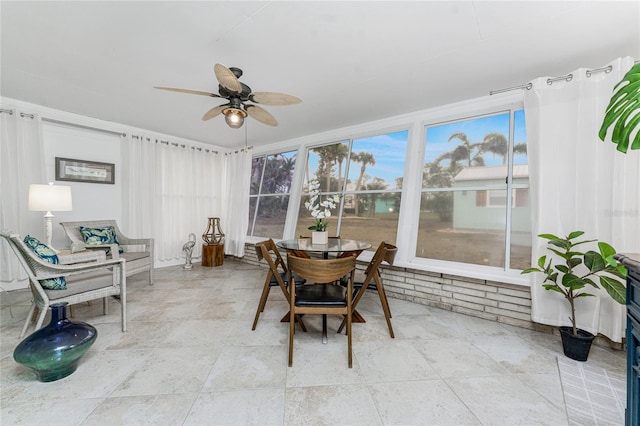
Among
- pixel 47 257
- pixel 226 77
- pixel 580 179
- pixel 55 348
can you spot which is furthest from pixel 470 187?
pixel 47 257

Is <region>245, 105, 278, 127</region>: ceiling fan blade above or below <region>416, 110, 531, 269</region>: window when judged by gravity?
above

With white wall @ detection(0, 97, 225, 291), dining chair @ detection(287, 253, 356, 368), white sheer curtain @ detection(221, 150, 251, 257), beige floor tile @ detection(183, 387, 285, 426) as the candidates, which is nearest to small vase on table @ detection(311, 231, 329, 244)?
dining chair @ detection(287, 253, 356, 368)

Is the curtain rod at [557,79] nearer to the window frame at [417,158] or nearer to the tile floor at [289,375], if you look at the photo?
the window frame at [417,158]

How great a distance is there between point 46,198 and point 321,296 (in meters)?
3.16

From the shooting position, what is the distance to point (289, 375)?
167cm

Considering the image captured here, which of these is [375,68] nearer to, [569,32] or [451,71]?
[451,71]

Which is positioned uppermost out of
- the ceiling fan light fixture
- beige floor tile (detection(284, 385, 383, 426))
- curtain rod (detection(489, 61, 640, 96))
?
curtain rod (detection(489, 61, 640, 96))

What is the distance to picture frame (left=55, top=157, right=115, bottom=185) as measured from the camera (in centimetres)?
349

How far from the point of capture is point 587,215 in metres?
2.02

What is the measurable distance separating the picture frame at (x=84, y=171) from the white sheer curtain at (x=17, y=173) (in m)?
0.27

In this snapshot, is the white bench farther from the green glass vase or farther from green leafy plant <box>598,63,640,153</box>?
green leafy plant <box>598,63,640,153</box>

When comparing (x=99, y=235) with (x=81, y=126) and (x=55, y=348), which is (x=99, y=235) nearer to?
(x=81, y=126)

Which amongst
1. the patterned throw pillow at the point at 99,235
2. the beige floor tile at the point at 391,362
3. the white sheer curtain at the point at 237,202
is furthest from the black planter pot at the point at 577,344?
the patterned throw pillow at the point at 99,235

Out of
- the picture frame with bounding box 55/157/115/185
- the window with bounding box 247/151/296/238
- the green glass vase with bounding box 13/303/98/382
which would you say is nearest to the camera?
the green glass vase with bounding box 13/303/98/382
